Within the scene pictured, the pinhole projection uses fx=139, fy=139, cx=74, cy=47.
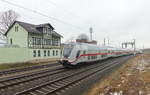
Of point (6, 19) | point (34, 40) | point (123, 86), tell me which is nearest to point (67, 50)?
point (123, 86)

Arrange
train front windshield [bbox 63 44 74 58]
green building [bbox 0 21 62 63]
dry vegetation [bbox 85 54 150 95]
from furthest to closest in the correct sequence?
1. green building [bbox 0 21 62 63]
2. train front windshield [bbox 63 44 74 58]
3. dry vegetation [bbox 85 54 150 95]

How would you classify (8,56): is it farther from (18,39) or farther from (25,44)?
(18,39)

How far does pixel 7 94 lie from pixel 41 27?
28.6 meters

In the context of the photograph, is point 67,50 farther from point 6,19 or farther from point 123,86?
point 6,19

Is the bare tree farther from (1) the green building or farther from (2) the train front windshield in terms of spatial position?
(2) the train front windshield

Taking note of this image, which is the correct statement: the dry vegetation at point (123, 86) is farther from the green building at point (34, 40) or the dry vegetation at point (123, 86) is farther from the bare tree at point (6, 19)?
the bare tree at point (6, 19)

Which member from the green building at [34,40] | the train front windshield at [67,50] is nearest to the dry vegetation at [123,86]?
the train front windshield at [67,50]

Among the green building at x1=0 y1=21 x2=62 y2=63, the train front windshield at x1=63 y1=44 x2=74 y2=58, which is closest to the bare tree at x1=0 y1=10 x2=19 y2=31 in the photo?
the green building at x1=0 y1=21 x2=62 y2=63

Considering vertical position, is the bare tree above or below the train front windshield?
above

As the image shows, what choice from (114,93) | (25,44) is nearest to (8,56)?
(25,44)

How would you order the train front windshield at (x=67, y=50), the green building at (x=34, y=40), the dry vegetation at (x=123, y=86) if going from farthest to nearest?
the green building at (x=34, y=40), the train front windshield at (x=67, y=50), the dry vegetation at (x=123, y=86)

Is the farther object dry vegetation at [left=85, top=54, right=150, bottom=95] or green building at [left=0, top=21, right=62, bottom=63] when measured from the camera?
green building at [left=0, top=21, right=62, bottom=63]

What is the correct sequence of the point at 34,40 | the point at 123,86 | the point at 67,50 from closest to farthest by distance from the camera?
the point at 123,86
the point at 67,50
the point at 34,40

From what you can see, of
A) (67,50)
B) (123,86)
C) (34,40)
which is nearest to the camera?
(123,86)
